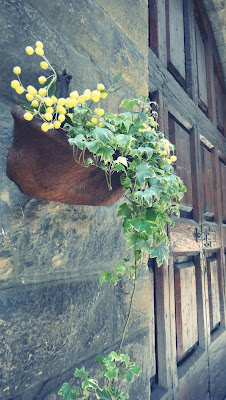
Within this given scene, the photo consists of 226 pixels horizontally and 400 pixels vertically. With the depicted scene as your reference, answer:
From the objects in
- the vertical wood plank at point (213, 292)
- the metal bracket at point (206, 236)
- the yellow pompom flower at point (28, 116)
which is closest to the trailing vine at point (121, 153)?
the yellow pompom flower at point (28, 116)

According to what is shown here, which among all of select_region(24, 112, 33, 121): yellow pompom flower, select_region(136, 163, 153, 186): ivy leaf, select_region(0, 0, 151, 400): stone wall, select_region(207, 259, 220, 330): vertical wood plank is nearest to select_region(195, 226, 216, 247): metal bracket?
select_region(207, 259, 220, 330): vertical wood plank

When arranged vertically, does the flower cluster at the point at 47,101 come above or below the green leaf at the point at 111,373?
above

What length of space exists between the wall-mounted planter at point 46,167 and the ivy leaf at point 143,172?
0.10 metres

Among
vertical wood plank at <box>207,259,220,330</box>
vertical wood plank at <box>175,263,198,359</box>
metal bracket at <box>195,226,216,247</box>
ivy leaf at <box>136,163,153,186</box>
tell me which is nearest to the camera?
ivy leaf at <box>136,163,153,186</box>

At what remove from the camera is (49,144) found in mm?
582

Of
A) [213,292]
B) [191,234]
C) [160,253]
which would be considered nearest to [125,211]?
[160,253]

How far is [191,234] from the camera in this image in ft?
6.97

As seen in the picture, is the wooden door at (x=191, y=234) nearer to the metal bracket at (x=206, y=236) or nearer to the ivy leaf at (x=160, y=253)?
the metal bracket at (x=206, y=236)

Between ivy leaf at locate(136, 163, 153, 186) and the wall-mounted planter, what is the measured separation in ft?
0.33

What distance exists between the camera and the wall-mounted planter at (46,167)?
1.86 feet

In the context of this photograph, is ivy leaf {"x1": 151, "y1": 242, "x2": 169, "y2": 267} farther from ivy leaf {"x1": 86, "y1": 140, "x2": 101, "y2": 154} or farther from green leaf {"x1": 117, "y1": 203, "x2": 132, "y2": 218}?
ivy leaf {"x1": 86, "y1": 140, "x2": 101, "y2": 154}

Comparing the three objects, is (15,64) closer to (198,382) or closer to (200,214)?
(200,214)

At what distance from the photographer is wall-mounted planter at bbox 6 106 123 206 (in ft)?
1.86

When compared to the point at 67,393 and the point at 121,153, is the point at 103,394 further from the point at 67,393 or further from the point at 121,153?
the point at 121,153
